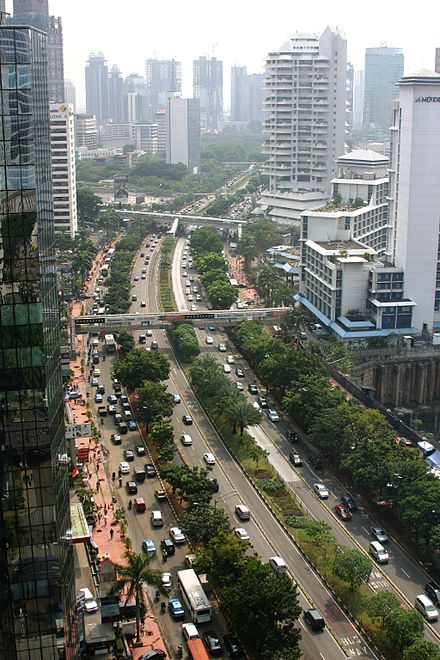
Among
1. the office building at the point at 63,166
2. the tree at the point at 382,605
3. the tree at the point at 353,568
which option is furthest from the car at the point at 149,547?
the office building at the point at 63,166

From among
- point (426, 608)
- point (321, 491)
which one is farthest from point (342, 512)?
point (426, 608)

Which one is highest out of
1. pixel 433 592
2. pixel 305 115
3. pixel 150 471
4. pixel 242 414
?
pixel 305 115

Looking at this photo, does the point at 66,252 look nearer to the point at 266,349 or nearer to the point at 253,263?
the point at 253,263

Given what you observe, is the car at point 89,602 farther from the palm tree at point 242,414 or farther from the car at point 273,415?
the car at point 273,415

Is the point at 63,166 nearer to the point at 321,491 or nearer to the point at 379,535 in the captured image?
the point at 321,491

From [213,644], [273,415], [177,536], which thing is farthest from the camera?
[273,415]

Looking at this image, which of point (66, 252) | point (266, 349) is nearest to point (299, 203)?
point (66, 252)
